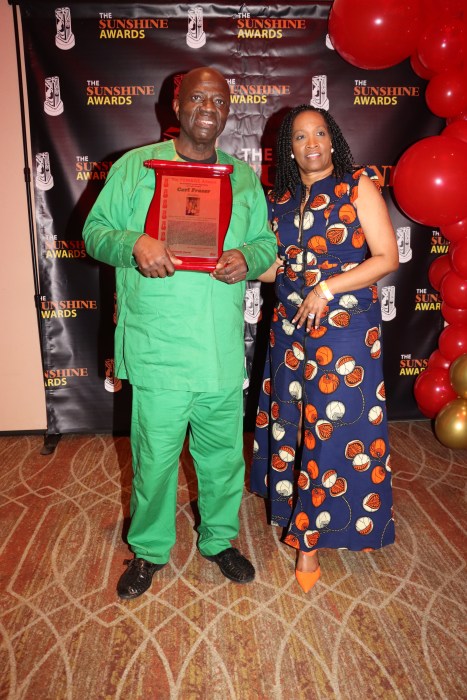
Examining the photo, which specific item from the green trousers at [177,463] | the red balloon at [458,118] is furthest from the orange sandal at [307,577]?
the red balloon at [458,118]

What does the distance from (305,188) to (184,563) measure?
147 centimetres

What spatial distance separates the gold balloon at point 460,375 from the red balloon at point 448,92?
1.27 m

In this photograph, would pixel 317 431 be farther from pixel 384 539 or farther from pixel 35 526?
pixel 35 526

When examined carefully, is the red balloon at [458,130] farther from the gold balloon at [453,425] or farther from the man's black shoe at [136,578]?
the man's black shoe at [136,578]

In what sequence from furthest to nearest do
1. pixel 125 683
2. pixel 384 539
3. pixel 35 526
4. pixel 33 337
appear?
pixel 33 337 < pixel 35 526 < pixel 384 539 < pixel 125 683

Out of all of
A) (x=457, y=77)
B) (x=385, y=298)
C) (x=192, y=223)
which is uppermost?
(x=457, y=77)

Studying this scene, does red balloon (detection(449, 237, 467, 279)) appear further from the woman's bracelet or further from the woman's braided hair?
the woman's bracelet

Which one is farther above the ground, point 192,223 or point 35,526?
point 192,223

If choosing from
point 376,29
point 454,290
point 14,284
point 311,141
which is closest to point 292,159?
point 311,141

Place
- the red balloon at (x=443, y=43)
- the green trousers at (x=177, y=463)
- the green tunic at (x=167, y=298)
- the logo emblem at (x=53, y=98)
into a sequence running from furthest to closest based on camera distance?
the logo emblem at (x=53, y=98), the red balloon at (x=443, y=43), the green trousers at (x=177, y=463), the green tunic at (x=167, y=298)

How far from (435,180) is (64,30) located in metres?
2.00

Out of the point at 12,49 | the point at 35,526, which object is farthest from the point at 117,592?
the point at 12,49

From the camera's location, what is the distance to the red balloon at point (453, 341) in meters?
2.89

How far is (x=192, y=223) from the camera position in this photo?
62.3 inches
